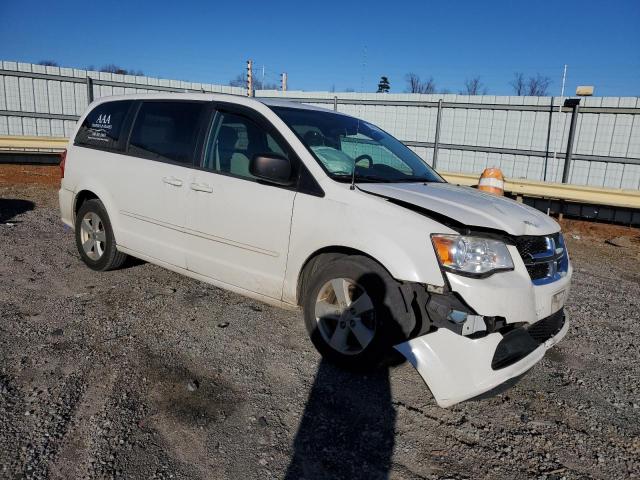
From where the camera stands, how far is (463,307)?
2828 millimetres

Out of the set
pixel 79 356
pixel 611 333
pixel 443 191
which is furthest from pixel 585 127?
pixel 79 356

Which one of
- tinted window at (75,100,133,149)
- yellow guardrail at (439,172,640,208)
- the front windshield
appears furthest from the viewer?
yellow guardrail at (439,172,640,208)

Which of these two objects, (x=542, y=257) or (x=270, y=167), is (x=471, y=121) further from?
(x=270, y=167)

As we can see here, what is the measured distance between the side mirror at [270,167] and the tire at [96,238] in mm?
2170

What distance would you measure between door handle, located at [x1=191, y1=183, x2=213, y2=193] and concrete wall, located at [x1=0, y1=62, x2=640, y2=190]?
34.8 ft

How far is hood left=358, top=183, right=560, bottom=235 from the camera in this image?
3.02 metres

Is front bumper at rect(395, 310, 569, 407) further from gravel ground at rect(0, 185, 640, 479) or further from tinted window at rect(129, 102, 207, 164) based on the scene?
tinted window at rect(129, 102, 207, 164)

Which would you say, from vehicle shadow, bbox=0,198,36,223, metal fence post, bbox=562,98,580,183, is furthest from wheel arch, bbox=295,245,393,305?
metal fence post, bbox=562,98,580,183

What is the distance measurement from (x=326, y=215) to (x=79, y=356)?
196cm

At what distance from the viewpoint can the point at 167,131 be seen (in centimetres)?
445

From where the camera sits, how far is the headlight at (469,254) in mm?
2863

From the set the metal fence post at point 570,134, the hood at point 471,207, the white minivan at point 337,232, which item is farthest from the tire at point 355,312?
the metal fence post at point 570,134

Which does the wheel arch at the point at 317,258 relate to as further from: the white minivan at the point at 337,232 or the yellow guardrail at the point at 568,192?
the yellow guardrail at the point at 568,192

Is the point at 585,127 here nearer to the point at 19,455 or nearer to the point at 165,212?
the point at 165,212
